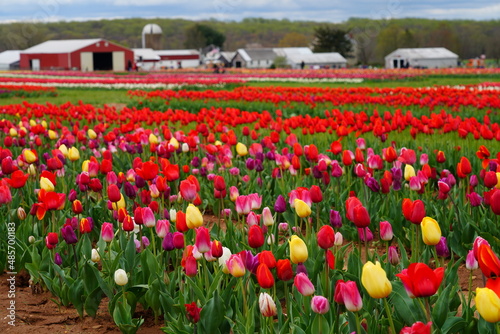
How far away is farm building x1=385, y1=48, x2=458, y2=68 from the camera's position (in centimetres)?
7731

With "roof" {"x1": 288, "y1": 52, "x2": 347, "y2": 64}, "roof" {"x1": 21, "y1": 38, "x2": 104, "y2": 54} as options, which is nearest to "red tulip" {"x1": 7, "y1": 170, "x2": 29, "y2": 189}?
"roof" {"x1": 21, "y1": 38, "x2": 104, "y2": 54}

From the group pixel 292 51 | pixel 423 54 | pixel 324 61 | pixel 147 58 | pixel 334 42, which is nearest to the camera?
pixel 423 54

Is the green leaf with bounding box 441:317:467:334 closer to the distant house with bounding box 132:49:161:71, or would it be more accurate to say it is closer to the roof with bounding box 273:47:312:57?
the roof with bounding box 273:47:312:57

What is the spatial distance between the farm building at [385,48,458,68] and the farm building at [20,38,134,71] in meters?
32.2

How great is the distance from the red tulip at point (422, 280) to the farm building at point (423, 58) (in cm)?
7775

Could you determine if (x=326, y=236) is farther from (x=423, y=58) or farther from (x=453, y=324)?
(x=423, y=58)

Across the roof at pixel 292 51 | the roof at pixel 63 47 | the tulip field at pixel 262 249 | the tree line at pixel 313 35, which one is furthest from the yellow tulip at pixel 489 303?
the roof at pixel 292 51

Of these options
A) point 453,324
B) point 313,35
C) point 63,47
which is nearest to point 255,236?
point 453,324

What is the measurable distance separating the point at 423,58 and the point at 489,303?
7957cm

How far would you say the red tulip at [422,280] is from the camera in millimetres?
2111

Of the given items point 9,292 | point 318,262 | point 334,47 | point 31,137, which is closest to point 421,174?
point 318,262

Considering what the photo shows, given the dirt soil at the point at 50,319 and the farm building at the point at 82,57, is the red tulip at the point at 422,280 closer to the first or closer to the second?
the dirt soil at the point at 50,319

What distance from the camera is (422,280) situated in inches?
83.1

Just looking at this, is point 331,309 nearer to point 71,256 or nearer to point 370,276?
point 370,276
